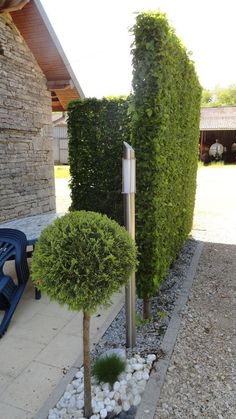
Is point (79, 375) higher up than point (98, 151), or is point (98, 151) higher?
point (98, 151)

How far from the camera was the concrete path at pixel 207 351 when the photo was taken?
2.36 m

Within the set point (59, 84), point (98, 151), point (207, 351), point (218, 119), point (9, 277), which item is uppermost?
point (218, 119)

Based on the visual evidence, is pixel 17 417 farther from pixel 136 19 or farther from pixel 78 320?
pixel 136 19

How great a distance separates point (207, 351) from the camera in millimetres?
3021

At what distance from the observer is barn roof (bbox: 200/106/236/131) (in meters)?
30.1

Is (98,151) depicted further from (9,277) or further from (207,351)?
(207,351)

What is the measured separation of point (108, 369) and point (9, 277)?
1584 millimetres

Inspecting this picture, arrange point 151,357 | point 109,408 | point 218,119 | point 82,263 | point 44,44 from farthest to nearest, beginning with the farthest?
point 218,119 → point 44,44 → point 151,357 → point 109,408 → point 82,263

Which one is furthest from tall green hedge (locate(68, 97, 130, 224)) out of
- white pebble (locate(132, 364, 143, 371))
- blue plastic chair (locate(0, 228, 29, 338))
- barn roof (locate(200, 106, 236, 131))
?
barn roof (locate(200, 106, 236, 131))

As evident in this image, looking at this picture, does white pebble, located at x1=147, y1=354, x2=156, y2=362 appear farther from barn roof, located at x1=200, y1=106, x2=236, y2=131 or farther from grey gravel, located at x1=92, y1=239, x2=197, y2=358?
barn roof, located at x1=200, y1=106, x2=236, y2=131

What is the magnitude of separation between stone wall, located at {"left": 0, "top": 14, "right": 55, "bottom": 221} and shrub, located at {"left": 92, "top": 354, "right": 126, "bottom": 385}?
4.51 m

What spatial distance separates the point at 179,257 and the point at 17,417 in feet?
12.7

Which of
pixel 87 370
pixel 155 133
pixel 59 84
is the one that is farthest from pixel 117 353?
pixel 59 84

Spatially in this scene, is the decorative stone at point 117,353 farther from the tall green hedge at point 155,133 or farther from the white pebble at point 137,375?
the tall green hedge at point 155,133
